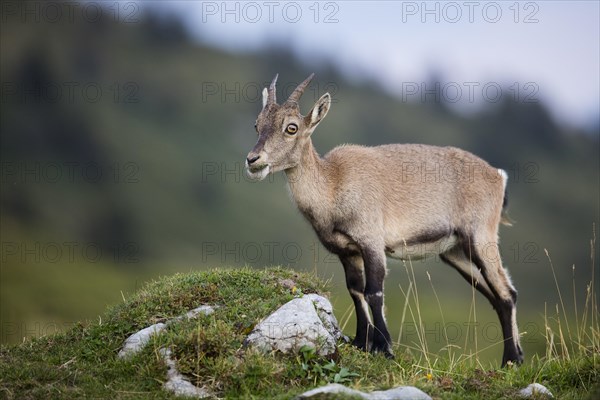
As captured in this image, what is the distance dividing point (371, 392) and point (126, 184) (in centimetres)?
15965

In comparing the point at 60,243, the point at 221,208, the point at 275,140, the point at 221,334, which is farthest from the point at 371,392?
the point at 221,208

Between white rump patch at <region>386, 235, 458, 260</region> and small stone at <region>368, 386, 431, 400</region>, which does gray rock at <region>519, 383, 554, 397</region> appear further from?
white rump patch at <region>386, 235, 458, 260</region>

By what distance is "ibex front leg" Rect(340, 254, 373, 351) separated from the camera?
12414mm

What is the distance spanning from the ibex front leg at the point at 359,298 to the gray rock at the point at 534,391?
279 cm

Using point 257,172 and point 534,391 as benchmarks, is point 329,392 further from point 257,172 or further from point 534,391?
point 257,172

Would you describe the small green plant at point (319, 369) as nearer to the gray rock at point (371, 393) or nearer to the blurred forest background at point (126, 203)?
the gray rock at point (371, 393)

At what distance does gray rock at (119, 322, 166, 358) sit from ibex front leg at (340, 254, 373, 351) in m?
3.42

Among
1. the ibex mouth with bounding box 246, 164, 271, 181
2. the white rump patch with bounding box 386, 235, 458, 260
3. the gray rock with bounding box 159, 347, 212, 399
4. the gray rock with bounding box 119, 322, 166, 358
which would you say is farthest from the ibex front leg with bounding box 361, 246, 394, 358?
the gray rock with bounding box 119, 322, 166, 358

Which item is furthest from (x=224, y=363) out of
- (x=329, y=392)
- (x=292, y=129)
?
(x=292, y=129)

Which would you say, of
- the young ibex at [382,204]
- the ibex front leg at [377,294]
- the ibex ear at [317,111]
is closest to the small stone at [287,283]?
the young ibex at [382,204]

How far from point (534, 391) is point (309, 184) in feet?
16.8

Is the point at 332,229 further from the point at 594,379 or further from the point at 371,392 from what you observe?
the point at 594,379

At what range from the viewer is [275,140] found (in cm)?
1278

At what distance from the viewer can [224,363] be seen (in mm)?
9945
